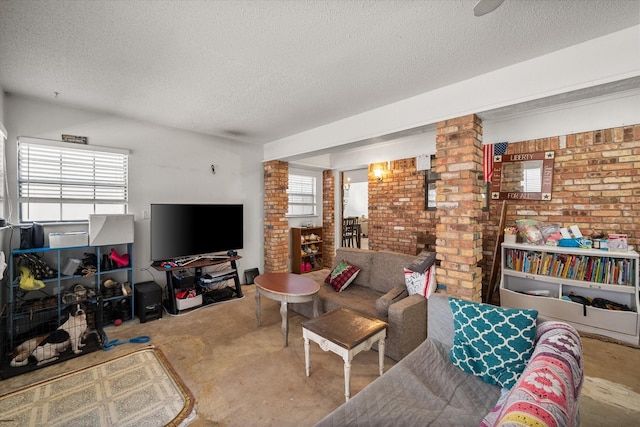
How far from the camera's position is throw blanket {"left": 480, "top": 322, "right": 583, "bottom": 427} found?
86 cm

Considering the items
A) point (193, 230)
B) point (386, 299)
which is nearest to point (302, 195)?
point (193, 230)

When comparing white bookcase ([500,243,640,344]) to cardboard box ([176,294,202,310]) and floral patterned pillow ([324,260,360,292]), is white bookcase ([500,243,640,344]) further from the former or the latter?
cardboard box ([176,294,202,310])

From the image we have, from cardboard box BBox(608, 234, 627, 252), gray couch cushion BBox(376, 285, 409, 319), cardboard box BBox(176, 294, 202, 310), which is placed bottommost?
cardboard box BBox(176, 294, 202, 310)

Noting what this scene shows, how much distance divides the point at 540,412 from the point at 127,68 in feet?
10.9

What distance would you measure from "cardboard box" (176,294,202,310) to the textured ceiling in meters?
2.48

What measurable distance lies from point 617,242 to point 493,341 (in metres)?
2.50

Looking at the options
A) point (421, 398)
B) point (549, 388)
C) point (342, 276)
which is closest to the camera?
point (549, 388)

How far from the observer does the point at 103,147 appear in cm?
341

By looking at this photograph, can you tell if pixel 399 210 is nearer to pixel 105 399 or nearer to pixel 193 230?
pixel 193 230

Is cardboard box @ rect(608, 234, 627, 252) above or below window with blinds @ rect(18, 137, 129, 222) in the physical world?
below

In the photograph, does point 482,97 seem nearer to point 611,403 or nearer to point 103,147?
point 611,403

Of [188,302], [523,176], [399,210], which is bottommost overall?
[188,302]

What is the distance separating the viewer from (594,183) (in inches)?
123

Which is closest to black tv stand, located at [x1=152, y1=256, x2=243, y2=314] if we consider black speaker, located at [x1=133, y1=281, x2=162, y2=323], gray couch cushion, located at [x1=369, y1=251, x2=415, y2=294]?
black speaker, located at [x1=133, y1=281, x2=162, y2=323]
